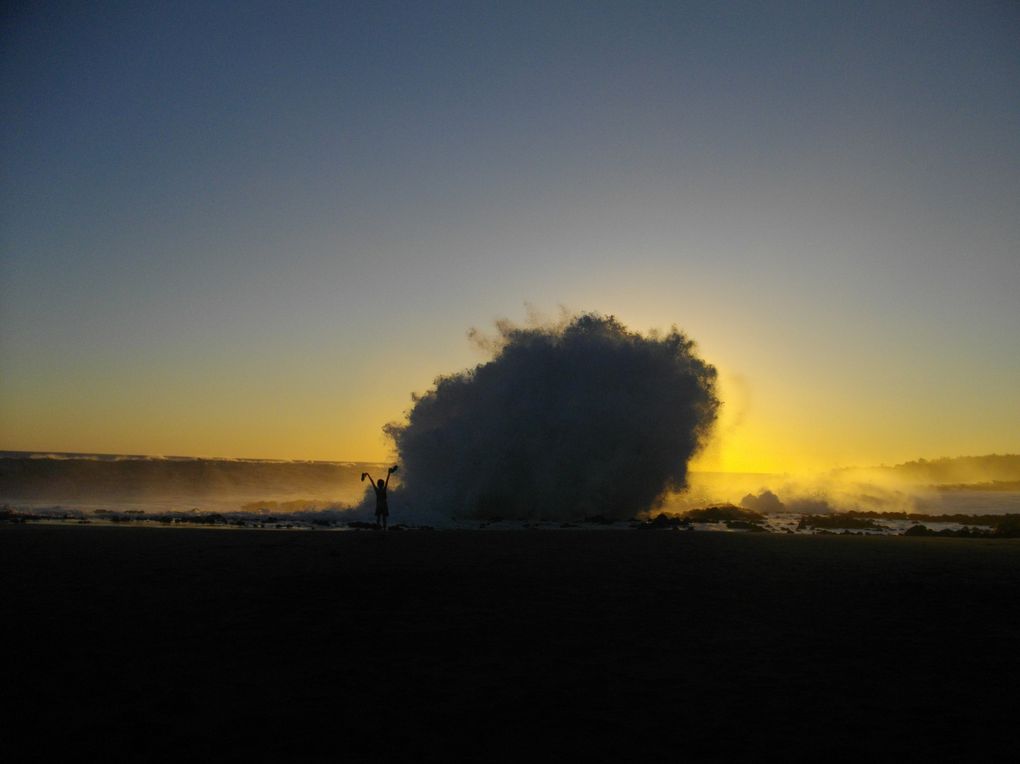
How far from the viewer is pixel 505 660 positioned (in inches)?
235

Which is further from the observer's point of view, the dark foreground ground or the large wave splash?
the large wave splash

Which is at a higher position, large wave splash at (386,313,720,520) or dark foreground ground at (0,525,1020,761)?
large wave splash at (386,313,720,520)

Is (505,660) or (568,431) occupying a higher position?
(568,431)

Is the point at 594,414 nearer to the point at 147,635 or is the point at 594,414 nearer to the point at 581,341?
the point at 581,341

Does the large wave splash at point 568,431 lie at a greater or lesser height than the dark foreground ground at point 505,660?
greater

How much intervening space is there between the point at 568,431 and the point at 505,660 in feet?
77.4

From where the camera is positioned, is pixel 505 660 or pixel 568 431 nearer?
pixel 505 660

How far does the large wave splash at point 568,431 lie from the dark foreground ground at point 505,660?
1724cm

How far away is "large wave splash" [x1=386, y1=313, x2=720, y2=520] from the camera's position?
2883 cm

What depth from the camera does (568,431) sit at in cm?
2947

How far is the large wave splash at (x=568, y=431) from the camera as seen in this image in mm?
28828

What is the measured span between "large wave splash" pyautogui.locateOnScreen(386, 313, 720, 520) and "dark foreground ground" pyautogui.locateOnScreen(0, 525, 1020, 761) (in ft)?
56.5

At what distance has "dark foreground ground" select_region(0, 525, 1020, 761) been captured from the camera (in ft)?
14.3

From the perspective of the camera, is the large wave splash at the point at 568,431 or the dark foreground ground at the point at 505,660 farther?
the large wave splash at the point at 568,431
